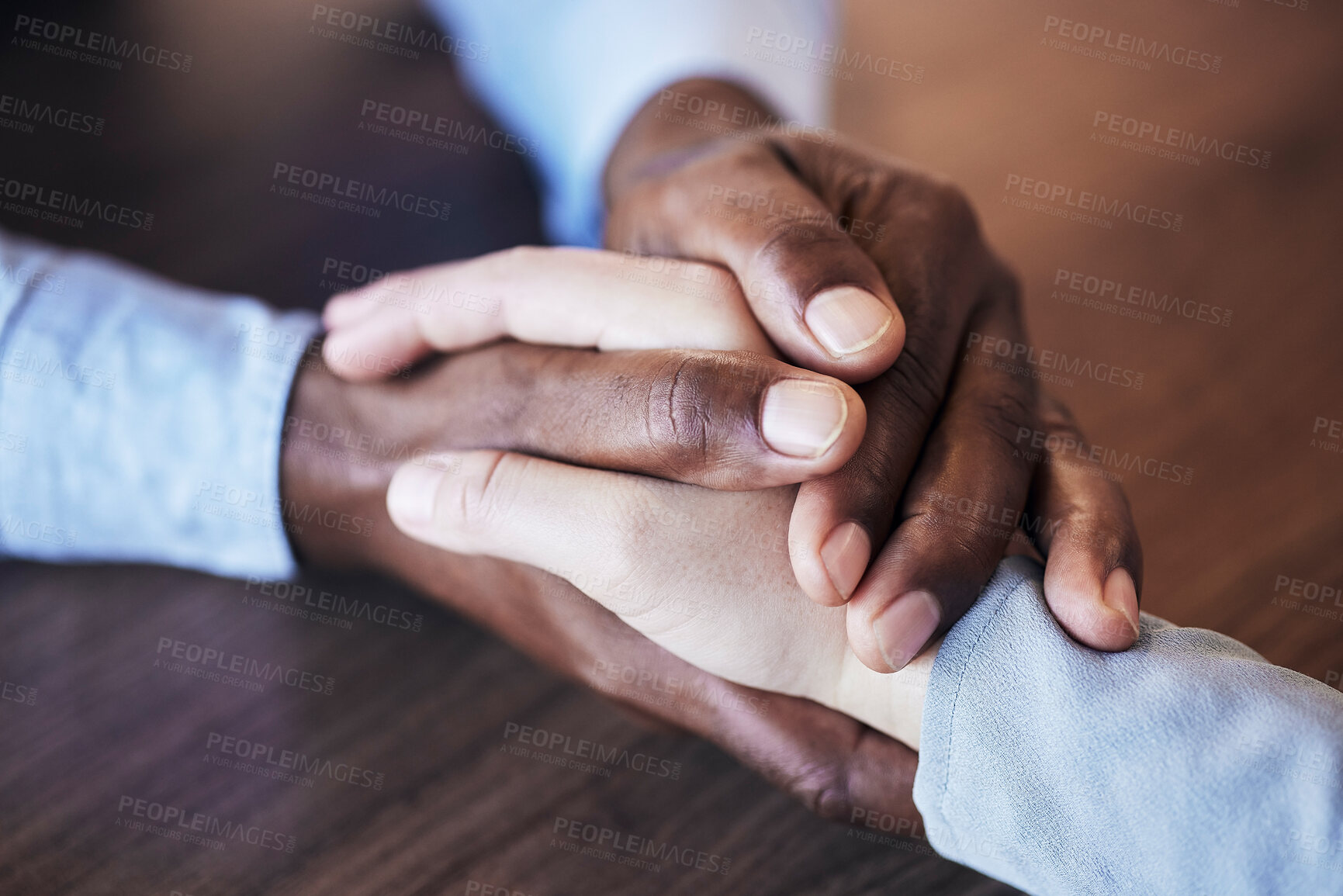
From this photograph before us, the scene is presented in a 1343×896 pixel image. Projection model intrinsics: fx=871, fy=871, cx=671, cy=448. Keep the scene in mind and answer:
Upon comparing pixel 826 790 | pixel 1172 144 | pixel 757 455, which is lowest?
pixel 826 790

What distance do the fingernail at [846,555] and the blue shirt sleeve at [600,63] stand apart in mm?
594

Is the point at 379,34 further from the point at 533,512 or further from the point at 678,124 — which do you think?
the point at 533,512

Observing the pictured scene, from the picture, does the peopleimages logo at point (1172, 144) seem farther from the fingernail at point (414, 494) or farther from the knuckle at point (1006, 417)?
the fingernail at point (414, 494)

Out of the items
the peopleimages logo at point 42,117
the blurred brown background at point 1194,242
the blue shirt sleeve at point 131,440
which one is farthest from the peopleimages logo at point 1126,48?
the peopleimages logo at point 42,117

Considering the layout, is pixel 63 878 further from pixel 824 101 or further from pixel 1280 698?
pixel 824 101

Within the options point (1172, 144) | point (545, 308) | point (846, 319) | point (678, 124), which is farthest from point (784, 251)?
point (1172, 144)

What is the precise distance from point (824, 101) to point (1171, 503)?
64 centimetres

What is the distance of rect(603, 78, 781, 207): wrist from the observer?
3.03 ft

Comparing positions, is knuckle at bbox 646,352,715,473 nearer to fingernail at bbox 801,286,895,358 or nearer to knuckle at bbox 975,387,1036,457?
fingernail at bbox 801,286,895,358

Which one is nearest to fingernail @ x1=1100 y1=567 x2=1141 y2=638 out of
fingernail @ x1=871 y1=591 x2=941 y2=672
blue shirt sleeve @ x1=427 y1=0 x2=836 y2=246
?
fingernail @ x1=871 y1=591 x2=941 y2=672

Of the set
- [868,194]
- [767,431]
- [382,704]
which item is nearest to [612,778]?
[382,704]

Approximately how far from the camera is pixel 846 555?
59 centimetres

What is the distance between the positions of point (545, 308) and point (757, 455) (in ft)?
0.84

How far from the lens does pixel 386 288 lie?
2.73ft
